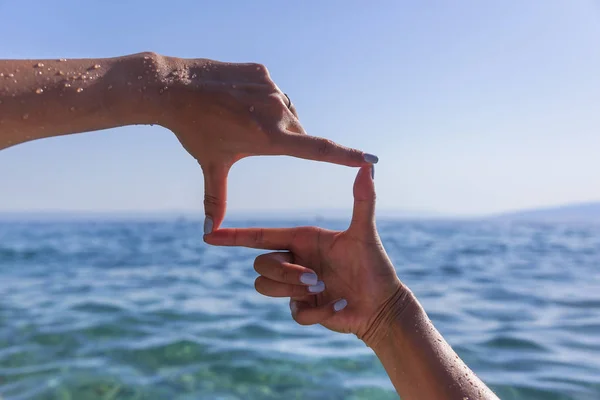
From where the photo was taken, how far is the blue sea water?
14.7 ft

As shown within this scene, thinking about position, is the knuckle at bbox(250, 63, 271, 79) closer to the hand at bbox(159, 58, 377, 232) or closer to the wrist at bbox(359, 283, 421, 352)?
the hand at bbox(159, 58, 377, 232)

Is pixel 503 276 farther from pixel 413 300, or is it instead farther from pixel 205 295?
pixel 413 300

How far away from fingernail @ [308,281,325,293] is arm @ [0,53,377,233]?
1.62 ft

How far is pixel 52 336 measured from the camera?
5816 millimetres

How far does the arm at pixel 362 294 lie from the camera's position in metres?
1.74

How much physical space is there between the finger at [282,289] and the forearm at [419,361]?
298mm

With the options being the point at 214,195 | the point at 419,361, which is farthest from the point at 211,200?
the point at 419,361

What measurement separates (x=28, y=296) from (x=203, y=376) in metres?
4.89

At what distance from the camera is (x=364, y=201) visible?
1.76m

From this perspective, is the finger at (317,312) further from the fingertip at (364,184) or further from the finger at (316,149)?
the finger at (316,149)

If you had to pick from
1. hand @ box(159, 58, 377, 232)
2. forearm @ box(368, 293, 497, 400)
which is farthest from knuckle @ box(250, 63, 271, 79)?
forearm @ box(368, 293, 497, 400)

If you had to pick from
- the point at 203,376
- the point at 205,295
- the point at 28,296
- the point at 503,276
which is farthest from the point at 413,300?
the point at 503,276

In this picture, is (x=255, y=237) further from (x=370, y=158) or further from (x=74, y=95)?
(x=74, y=95)

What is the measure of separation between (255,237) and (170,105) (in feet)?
2.07
